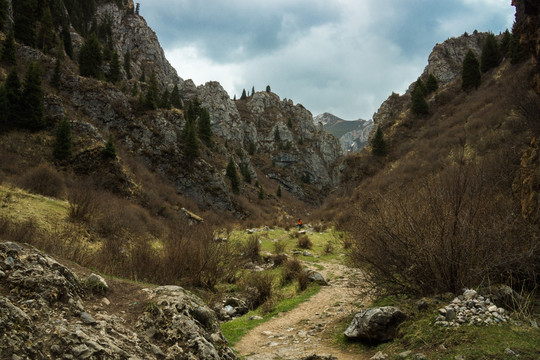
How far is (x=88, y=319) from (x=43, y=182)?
19018 millimetres

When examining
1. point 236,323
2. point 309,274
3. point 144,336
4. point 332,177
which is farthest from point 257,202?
point 332,177

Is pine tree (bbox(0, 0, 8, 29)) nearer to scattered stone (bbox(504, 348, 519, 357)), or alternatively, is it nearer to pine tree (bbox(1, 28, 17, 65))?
pine tree (bbox(1, 28, 17, 65))

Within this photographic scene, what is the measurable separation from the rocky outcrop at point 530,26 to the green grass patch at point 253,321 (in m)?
9.26

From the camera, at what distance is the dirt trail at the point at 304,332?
17.3 feet

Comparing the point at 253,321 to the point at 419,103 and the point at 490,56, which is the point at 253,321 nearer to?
the point at 419,103

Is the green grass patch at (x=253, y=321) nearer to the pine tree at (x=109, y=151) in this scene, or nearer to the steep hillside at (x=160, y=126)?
the steep hillside at (x=160, y=126)

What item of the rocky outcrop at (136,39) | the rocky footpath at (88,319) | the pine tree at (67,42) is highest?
the rocky outcrop at (136,39)

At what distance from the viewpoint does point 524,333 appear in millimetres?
3721

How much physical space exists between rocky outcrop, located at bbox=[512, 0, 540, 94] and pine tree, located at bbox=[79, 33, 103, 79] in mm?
48493

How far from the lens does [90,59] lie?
4497cm

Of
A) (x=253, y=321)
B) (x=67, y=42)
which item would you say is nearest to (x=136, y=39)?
(x=67, y=42)

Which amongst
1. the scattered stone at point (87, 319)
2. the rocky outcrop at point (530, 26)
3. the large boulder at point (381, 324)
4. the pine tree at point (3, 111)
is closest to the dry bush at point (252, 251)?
the large boulder at point (381, 324)

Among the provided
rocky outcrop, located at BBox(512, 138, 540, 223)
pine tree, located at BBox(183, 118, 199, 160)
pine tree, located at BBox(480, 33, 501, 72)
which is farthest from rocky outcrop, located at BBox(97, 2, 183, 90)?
rocky outcrop, located at BBox(512, 138, 540, 223)

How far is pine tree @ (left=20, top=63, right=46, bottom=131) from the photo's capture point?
982 inches
